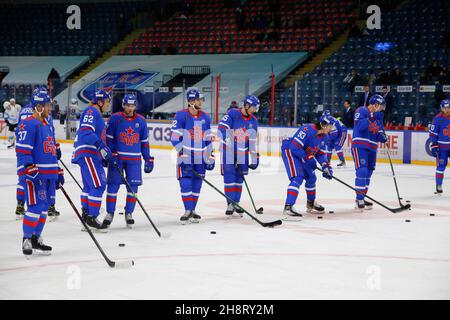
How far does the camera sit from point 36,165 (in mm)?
6297

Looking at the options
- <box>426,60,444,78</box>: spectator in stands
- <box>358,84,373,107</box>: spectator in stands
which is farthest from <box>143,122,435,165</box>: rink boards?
<box>426,60,444,78</box>: spectator in stands

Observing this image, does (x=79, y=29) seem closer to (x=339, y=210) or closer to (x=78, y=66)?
(x=78, y=66)

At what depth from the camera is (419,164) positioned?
17391mm

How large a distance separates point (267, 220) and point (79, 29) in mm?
26649

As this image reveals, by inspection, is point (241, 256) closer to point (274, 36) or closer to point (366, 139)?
point (366, 139)

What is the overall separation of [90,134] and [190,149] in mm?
1285

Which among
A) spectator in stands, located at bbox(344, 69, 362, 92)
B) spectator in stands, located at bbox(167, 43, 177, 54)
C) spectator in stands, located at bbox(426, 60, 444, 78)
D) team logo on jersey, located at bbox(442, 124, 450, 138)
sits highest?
spectator in stands, located at bbox(167, 43, 177, 54)

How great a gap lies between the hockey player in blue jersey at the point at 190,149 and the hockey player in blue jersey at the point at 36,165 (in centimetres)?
228

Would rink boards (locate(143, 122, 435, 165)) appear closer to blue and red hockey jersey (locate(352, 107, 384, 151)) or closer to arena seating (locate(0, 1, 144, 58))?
blue and red hockey jersey (locate(352, 107, 384, 151))

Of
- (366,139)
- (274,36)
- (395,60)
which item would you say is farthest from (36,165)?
(274,36)

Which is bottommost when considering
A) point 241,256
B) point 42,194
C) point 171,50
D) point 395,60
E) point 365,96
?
point 241,256

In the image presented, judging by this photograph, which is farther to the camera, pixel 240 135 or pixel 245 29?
pixel 245 29

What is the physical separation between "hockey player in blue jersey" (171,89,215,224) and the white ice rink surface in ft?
1.02

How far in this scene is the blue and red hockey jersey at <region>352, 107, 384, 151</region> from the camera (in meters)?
10.2
